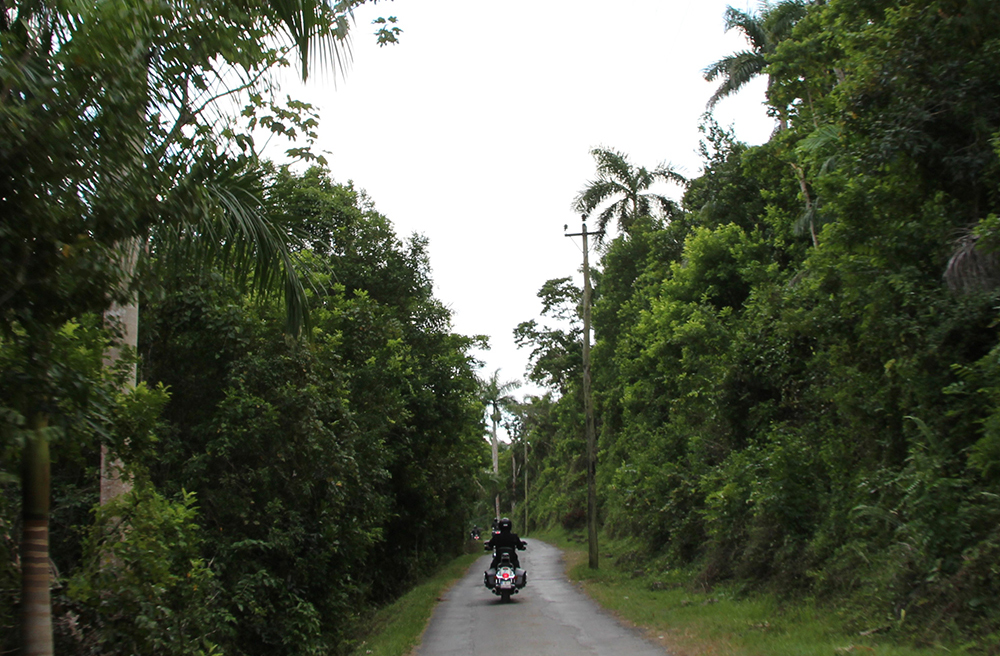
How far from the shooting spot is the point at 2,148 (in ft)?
11.4

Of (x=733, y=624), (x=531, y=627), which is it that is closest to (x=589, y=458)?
(x=531, y=627)

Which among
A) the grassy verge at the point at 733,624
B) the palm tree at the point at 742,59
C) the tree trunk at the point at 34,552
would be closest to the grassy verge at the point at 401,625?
the grassy verge at the point at 733,624

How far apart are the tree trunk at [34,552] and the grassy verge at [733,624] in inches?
276

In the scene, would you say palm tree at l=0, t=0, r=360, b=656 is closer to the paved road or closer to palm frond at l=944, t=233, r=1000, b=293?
the paved road

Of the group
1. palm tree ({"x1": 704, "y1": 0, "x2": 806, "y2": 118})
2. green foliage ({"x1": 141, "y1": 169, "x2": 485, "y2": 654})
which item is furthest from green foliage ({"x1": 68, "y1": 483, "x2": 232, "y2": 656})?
palm tree ({"x1": 704, "y1": 0, "x2": 806, "y2": 118})

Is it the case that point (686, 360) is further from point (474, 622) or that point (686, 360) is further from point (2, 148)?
point (2, 148)

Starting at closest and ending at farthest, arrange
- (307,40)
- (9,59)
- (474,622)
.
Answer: (9,59), (307,40), (474,622)

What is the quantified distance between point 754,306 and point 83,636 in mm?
14555

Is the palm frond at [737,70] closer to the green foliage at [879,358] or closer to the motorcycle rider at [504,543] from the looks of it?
the green foliage at [879,358]

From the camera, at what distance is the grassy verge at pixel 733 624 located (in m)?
8.49

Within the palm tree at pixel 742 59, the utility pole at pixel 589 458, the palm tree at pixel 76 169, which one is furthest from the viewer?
the palm tree at pixel 742 59

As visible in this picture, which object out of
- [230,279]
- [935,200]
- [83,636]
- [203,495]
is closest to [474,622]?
[203,495]

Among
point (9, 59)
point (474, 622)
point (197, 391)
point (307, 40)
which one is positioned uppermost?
point (307, 40)

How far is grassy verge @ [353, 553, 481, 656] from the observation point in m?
11.5
